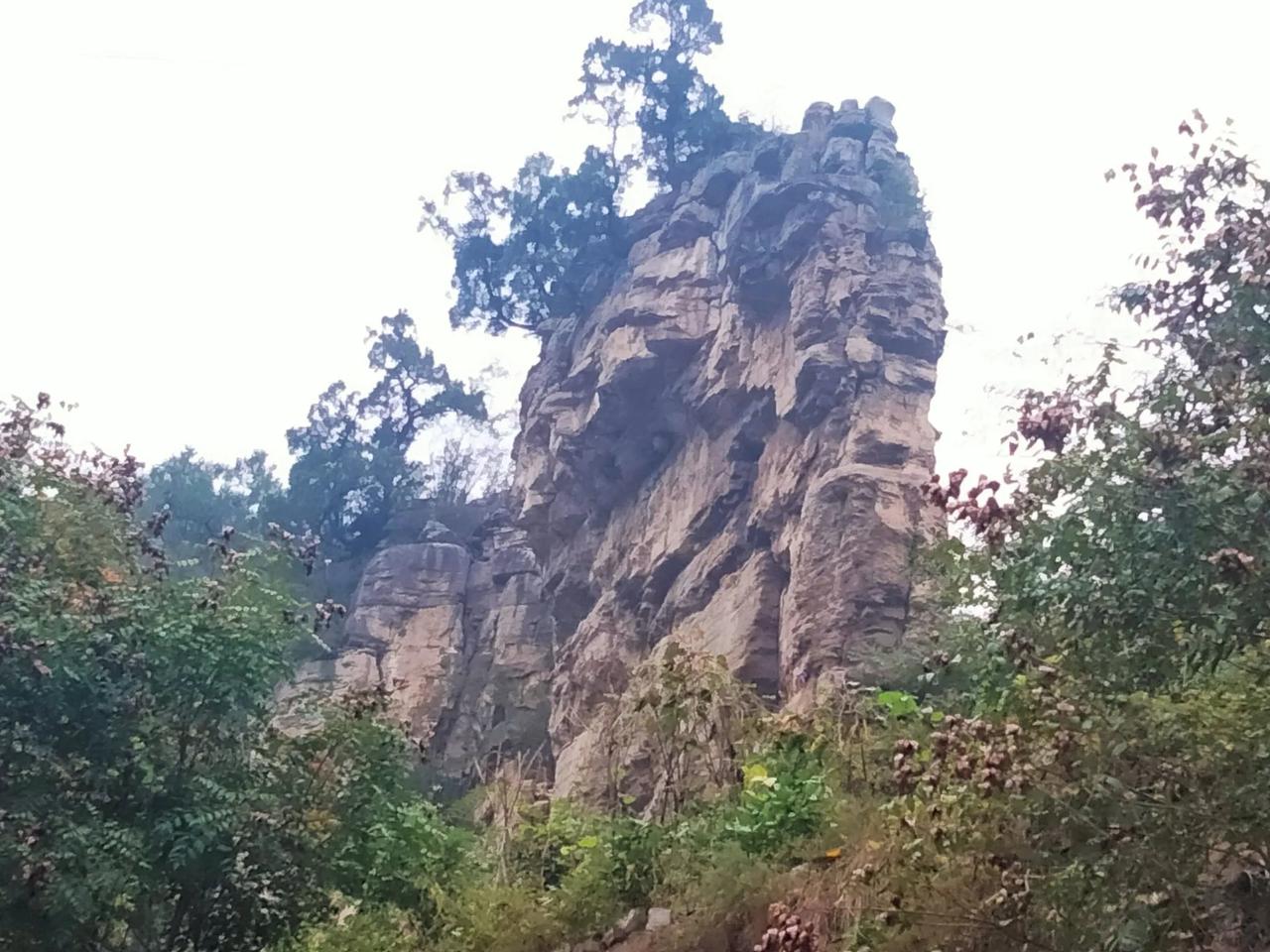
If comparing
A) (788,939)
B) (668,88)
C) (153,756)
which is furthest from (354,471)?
(788,939)

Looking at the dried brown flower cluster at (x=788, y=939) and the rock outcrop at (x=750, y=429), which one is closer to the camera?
the dried brown flower cluster at (x=788, y=939)

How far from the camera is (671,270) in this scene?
65.1 feet

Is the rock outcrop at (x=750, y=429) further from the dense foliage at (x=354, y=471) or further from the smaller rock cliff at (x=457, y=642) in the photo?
the dense foliage at (x=354, y=471)

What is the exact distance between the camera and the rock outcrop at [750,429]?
544 inches

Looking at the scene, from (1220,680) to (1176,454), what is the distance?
123 cm

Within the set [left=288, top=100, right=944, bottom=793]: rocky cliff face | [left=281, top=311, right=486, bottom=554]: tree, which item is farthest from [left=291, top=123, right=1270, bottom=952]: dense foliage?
[left=281, top=311, right=486, bottom=554]: tree

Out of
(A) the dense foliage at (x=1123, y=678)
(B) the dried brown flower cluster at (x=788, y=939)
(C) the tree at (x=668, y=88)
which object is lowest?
(B) the dried brown flower cluster at (x=788, y=939)

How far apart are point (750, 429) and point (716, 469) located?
0.82 metres

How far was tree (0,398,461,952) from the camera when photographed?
255 inches

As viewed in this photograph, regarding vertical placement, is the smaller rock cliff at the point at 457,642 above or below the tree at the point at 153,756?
above

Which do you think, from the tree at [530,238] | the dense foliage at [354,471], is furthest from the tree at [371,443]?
the tree at [530,238]

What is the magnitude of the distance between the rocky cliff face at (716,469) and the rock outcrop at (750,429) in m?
0.04

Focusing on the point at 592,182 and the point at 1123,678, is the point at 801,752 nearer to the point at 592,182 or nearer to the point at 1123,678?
the point at 1123,678

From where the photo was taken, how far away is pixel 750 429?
17.2 metres
